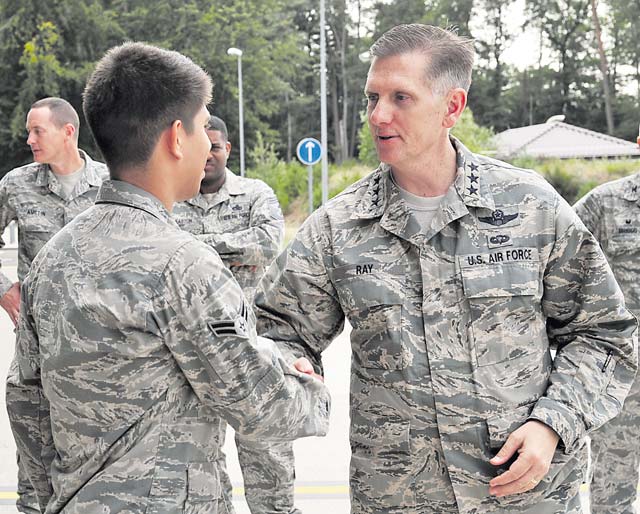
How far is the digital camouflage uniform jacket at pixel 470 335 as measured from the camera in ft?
7.01

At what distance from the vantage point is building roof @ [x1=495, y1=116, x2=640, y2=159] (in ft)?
119

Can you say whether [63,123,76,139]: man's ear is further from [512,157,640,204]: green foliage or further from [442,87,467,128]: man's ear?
[512,157,640,204]: green foliage

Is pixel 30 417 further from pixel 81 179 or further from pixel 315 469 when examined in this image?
pixel 315 469

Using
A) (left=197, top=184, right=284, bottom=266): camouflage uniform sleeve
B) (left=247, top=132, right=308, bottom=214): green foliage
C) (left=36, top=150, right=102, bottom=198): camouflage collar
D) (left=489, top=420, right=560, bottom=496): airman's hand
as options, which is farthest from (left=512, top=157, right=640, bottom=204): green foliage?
(left=489, top=420, right=560, bottom=496): airman's hand

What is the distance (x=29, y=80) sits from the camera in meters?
32.9

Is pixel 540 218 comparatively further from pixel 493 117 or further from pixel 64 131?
pixel 493 117

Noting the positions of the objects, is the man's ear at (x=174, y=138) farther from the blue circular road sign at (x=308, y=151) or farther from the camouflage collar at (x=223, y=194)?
the blue circular road sign at (x=308, y=151)

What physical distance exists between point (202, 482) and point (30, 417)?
1.73 feet

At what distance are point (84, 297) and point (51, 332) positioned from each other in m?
0.13

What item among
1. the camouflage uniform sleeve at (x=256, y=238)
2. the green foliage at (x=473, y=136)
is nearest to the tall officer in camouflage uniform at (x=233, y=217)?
the camouflage uniform sleeve at (x=256, y=238)

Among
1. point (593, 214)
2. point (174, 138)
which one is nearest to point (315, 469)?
point (593, 214)

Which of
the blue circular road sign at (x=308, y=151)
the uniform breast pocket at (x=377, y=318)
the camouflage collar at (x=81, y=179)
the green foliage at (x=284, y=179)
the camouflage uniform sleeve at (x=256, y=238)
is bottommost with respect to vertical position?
the green foliage at (x=284, y=179)

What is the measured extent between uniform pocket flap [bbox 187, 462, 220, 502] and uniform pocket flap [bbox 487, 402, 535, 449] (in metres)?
0.68

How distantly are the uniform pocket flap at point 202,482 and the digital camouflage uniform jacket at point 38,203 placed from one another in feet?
9.17
